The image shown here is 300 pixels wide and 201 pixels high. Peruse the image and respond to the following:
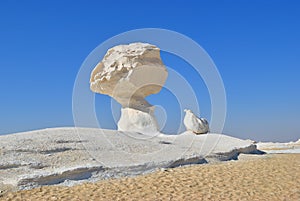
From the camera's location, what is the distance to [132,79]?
18922mm

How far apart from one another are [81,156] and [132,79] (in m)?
8.44

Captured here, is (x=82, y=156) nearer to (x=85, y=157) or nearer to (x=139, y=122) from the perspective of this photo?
(x=85, y=157)

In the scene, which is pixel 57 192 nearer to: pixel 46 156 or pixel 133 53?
pixel 46 156

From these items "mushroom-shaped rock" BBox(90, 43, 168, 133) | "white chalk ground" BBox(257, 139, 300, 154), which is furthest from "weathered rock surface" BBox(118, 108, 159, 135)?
"white chalk ground" BBox(257, 139, 300, 154)

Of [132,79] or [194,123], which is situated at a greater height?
[132,79]

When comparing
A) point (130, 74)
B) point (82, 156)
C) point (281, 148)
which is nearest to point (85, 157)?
point (82, 156)

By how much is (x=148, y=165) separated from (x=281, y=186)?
4219 millimetres

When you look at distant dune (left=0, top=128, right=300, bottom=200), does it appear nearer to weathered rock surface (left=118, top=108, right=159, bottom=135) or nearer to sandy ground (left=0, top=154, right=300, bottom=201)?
sandy ground (left=0, top=154, right=300, bottom=201)

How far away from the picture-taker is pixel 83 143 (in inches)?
487

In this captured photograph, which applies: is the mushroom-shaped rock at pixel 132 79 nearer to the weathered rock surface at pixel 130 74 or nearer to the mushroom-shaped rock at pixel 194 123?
the weathered rock surface at pixel 130 74

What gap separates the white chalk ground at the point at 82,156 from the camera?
952 centimetres

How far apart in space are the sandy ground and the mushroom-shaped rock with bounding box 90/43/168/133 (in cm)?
768

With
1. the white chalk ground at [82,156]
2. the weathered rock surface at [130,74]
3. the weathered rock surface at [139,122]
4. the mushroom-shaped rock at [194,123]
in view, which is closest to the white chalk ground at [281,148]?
the mushroom-shaped rock at [194,123]

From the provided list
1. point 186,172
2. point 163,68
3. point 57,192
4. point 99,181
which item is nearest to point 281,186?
point 186,172
